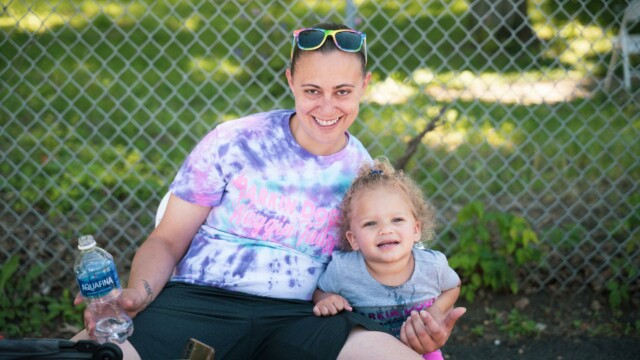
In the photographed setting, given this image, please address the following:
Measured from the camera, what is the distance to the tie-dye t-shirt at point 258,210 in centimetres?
250

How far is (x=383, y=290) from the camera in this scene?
2.48m

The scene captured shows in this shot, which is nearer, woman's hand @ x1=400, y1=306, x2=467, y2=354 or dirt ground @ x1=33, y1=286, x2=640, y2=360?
woman's hand @ x1=400, y1=306, x2=467, y2=354

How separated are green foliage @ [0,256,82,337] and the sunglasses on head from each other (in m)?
2.10

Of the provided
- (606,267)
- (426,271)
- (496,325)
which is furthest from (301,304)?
(606,267)

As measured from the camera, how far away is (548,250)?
4.06 m

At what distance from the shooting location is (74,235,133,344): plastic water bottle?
2080 millimetres

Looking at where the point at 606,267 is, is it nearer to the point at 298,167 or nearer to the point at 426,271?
the point at 426,271

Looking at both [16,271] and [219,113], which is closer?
[16,271]

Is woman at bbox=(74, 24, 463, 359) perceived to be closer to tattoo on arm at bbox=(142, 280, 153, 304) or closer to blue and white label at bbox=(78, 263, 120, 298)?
tattoo on arm at bbox=(142, 280, 153, 304)

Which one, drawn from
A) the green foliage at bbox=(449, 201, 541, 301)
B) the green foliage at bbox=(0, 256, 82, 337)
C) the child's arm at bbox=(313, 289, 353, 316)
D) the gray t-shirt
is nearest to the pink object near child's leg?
the gray t-shirt

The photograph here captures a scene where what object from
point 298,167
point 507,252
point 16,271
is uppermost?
point 507,252

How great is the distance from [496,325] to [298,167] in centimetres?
176

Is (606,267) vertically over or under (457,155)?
under

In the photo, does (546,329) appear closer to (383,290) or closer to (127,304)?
(383,290)
